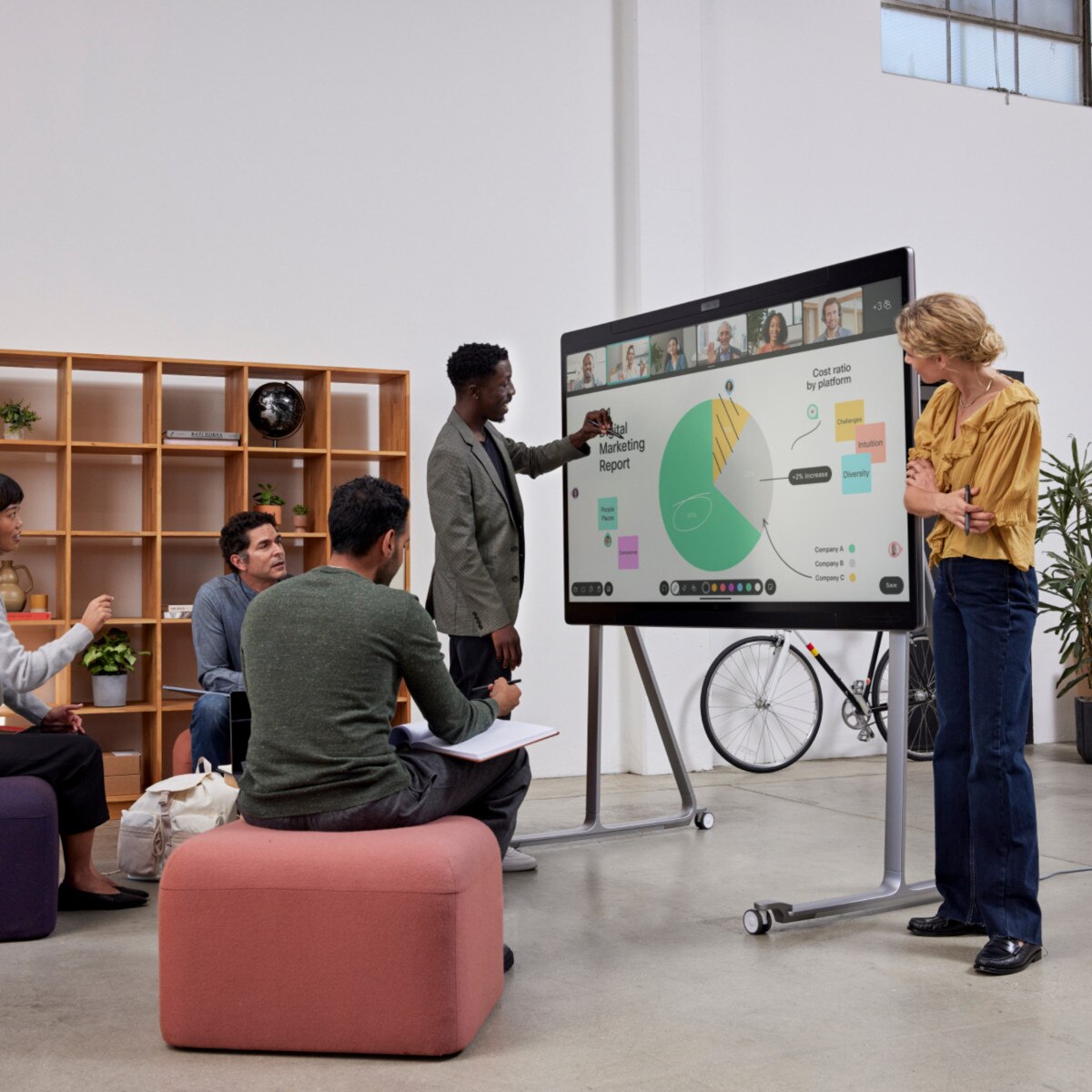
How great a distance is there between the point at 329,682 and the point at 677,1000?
1.04 meters

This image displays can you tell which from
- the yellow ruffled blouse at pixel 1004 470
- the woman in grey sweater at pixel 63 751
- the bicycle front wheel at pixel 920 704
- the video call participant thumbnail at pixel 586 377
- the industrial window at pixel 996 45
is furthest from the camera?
the industrial window at pixel 996 45

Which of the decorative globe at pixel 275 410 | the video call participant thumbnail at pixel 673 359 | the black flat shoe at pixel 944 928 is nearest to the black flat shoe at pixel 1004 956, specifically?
the black flat shoe at pixel 944 928

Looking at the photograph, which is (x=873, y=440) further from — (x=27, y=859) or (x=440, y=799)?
(x=27, y=859)

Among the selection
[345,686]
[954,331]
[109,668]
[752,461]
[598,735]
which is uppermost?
[954,331]

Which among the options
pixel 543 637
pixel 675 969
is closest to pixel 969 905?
pixel 675 969

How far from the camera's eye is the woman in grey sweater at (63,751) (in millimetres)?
3262

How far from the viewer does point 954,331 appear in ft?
9.17

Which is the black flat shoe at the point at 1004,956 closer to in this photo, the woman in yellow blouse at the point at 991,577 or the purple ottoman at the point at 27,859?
the woman in yellow blouse at the point at 991,577

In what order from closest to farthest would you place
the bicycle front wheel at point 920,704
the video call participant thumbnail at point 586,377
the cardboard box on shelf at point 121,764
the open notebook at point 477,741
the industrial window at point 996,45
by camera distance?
the open notebook at point 477,741 < the video call participant thumbnail at point 586,377 < the cardboard box on shelf at point 121,764 < the bicycle front wheel at point 920,704 < the industrial window at point 996,45

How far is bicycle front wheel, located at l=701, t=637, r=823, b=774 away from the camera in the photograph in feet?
20.5

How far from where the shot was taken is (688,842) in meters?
4.38

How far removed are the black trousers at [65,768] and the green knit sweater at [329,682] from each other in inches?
40.4

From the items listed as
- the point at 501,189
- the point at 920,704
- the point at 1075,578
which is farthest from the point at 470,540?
the point at 1075,578

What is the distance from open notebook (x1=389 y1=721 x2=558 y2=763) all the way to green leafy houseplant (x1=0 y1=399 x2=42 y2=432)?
9.96ft
